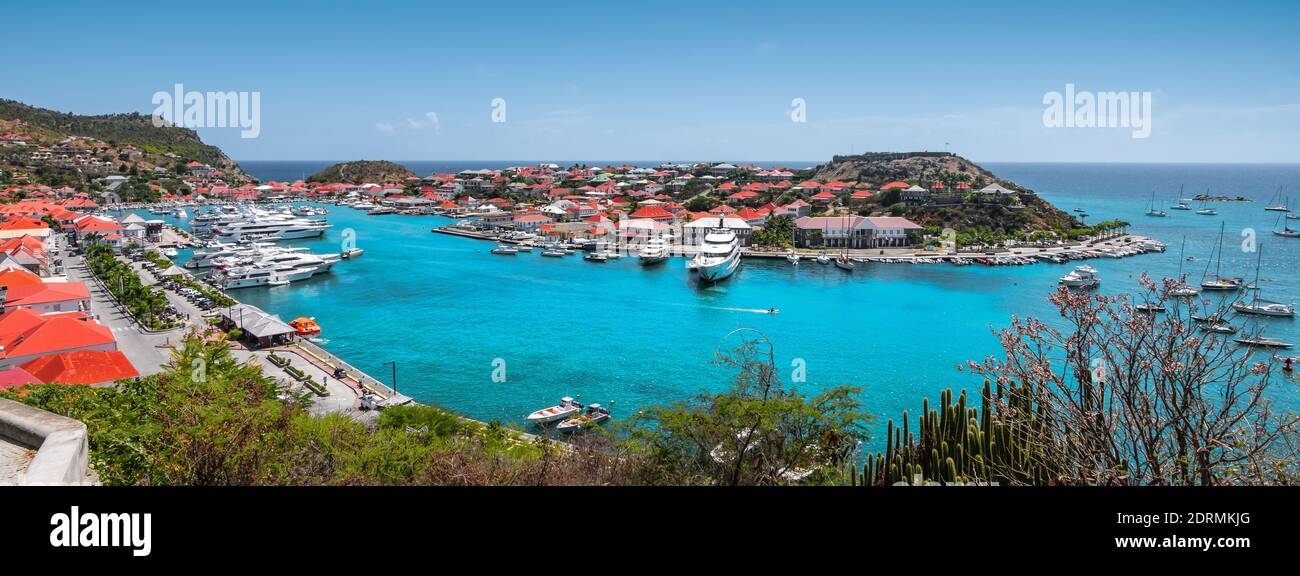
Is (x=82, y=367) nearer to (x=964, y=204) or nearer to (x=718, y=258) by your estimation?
(x=718, y=258)

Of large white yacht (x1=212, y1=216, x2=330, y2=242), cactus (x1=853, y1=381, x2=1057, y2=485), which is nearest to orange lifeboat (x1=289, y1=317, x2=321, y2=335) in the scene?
cactus (x1=853, y1=381, x2=1057, y2=485)

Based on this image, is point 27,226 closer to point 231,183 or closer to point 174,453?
point 174,453

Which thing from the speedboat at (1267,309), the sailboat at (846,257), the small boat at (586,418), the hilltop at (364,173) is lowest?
the small boat at (586,418)

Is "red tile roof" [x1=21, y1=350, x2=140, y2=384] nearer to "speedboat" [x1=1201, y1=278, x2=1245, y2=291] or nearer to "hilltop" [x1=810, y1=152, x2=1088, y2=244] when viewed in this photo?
"speedboat" [x1=1201, y1=278, x2=1245, y2=291]

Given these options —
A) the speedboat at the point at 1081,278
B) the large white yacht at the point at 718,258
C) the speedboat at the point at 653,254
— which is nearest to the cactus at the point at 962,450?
the large white yacht at the point at 718,258

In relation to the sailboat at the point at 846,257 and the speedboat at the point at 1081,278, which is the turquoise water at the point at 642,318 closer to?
the sailboat at the point at 846,257
